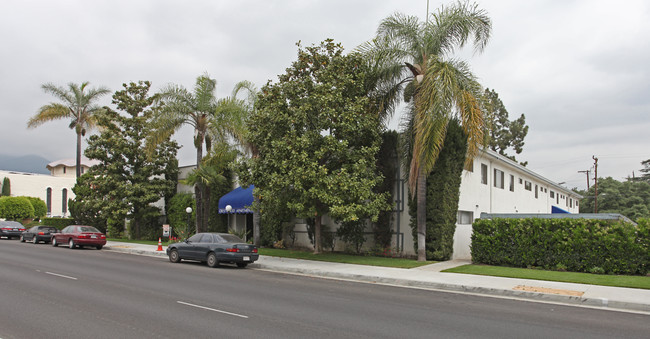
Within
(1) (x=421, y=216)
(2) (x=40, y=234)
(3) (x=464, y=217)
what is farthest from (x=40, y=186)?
(1) (x=421, y=216)

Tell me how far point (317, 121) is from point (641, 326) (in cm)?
1332

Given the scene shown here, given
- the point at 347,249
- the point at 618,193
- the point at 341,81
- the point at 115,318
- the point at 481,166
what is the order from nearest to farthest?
the point at 115,318
the point at 341,81
the point at 347,249
the point at 481,166
the point at 618,193

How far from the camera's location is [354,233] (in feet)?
75.2

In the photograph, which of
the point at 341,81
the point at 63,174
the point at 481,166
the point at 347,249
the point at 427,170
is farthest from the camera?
the point at 63,174

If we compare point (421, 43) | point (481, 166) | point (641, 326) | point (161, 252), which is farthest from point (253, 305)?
point (481, 166)

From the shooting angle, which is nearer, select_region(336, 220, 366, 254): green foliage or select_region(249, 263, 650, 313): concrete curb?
select_region(249, 263, 650, 313): concrete curb

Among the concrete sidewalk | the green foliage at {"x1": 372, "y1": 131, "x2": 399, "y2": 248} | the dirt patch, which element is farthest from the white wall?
the dirt patch

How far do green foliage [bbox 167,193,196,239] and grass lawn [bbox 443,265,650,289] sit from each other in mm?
20336

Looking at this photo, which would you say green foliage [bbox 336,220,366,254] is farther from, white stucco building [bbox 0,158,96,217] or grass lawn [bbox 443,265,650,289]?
white stucco building [bbox 0,158,96,217]

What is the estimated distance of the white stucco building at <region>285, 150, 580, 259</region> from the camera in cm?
2209

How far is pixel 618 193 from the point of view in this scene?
63281mm

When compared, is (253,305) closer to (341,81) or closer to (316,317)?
(316,317)

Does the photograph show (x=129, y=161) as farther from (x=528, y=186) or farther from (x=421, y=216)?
(x=528, y=186)

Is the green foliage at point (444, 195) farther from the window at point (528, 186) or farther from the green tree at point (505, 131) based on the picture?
the green tree at point (505, 131)
